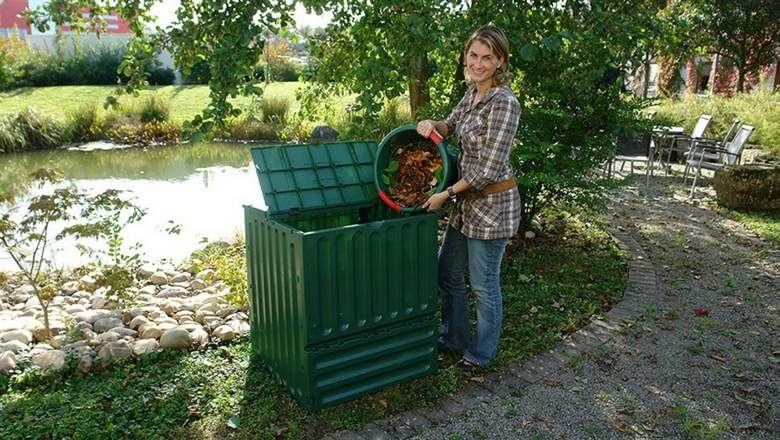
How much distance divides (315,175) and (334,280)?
74 cm

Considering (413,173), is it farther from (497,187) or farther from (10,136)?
(10,136)

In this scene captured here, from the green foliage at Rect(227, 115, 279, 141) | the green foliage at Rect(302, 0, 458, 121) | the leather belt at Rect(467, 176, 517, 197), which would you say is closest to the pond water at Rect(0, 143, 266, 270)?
the green foliage at Rect(227, 115, 279, 141)

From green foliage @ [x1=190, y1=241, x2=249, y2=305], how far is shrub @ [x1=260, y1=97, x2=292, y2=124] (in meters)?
10.2

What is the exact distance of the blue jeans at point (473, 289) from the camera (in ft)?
10.6

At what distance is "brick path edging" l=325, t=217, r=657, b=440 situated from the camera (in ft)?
9.52

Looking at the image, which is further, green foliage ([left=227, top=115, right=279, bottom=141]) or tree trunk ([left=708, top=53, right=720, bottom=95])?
tree trunk ([left=708, top=53, right=720, bottom=95])

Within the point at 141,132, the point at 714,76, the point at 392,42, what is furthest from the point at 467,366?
the point at 714,76

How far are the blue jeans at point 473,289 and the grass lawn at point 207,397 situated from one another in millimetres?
142

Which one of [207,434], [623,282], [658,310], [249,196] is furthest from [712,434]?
[249,196]

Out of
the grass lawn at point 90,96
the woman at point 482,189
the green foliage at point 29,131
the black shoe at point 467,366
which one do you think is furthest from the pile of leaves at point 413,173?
the grass lawn at point 90,96

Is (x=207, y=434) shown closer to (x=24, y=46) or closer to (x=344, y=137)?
(x=344, y=137)

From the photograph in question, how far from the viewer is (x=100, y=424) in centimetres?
290

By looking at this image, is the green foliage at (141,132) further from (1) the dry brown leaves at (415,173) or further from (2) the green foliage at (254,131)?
(1) the dry brown leaves at (415,173)

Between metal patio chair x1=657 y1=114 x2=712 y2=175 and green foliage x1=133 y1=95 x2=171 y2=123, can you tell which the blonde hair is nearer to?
metal patio chair x1=657 y1=114 x2=712 y2=175
